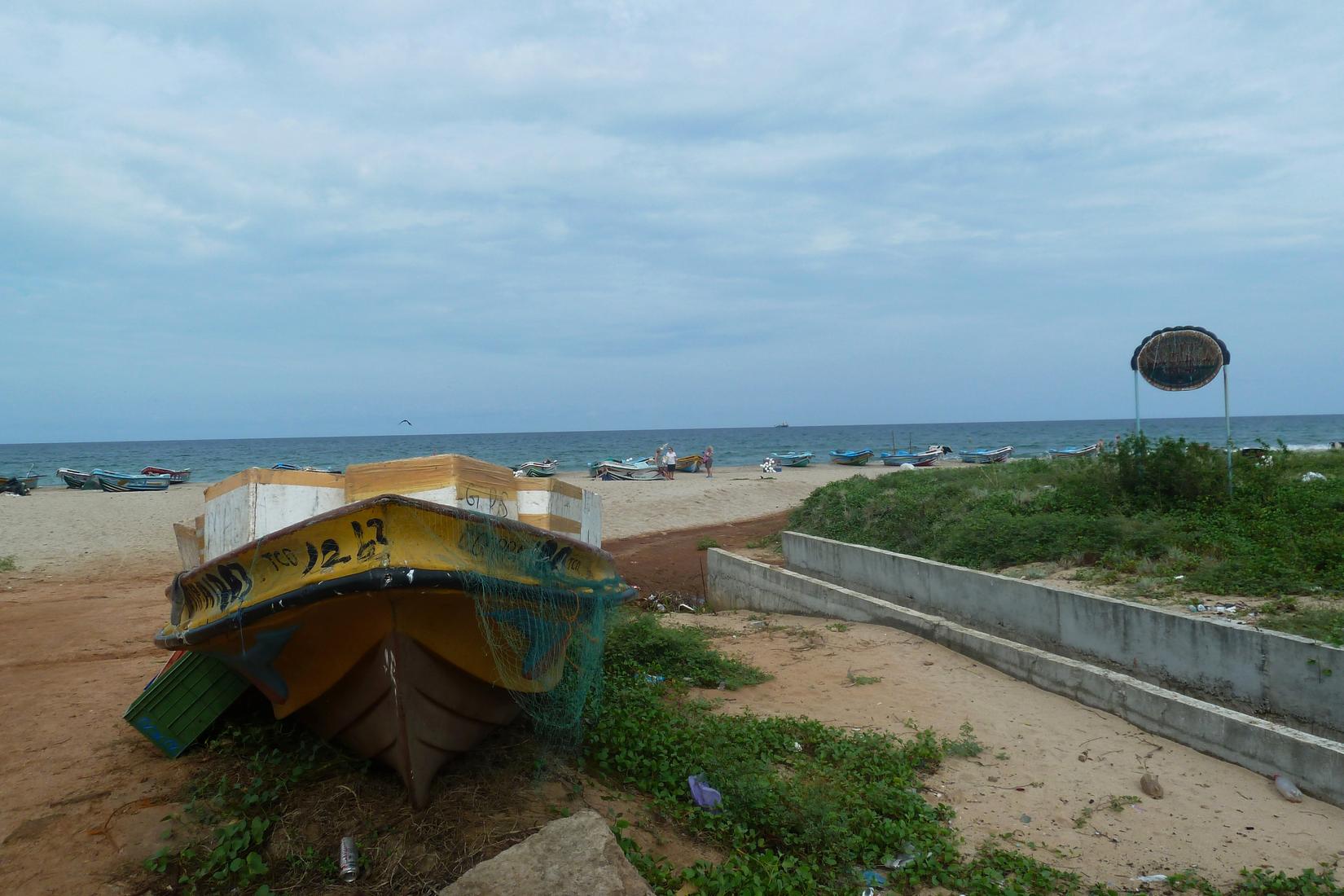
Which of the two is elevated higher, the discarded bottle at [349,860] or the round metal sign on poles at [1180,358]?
the round metal sign on poles at [1180,358]

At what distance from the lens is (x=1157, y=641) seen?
6.50 meters

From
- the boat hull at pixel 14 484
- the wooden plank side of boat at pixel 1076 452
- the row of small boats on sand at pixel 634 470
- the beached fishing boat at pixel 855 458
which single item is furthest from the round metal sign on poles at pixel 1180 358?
the boat hull at pixel 14 484

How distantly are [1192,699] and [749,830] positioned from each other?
3251 millimetres

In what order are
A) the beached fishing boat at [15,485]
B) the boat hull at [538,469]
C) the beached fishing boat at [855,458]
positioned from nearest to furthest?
the beached fishing boat at [15,485], the boat hull at [538,469], the beached fishing boat at [855,458]

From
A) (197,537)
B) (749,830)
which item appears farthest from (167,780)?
(749,830)

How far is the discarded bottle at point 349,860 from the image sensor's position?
373cm

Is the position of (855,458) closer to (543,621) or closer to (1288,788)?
(1288,788)

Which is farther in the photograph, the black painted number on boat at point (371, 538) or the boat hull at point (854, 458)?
the boat hull at point (854, 458)

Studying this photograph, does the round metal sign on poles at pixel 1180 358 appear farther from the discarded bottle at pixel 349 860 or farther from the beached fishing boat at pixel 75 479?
the beached fishing boat at pixel 75 479

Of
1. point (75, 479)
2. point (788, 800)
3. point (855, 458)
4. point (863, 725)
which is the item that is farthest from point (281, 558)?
point (855, 458)

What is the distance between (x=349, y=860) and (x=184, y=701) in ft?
6.06

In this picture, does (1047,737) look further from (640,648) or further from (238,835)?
(238,835)

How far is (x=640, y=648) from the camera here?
24.6 feet

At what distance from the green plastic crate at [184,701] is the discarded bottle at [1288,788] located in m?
6.10
